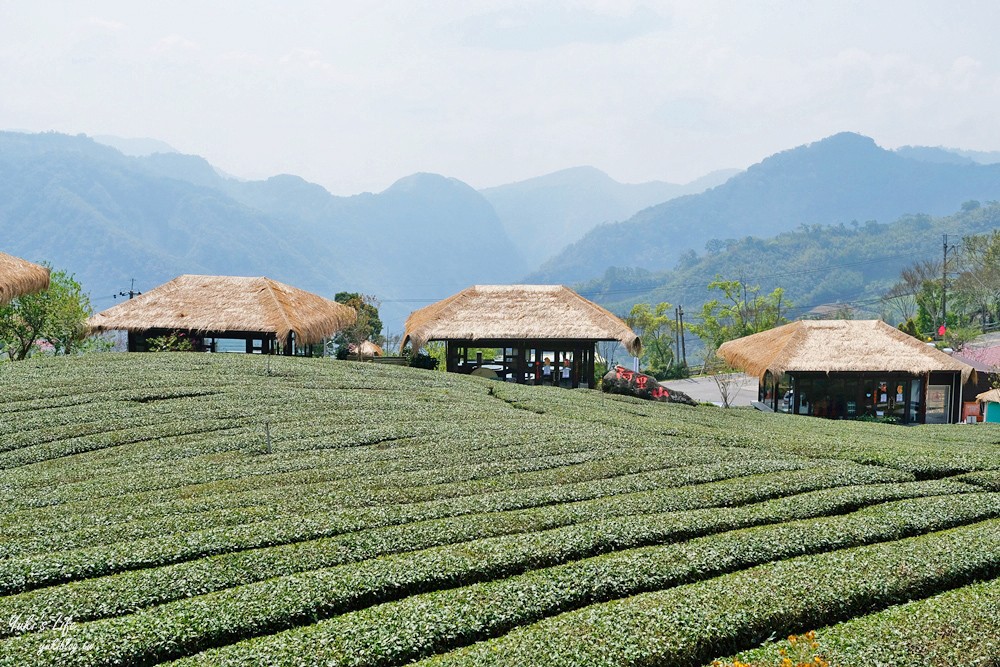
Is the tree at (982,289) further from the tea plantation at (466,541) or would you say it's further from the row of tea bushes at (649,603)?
the row of tea bushes at (649,603)

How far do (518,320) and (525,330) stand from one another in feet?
2.64

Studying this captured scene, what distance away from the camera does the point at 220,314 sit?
29.4 metres

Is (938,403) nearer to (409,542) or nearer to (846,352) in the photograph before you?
(846,352)

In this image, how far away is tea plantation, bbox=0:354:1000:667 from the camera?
768cm

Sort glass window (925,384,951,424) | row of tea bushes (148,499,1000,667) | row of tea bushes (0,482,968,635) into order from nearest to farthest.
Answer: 1. row of tea bushes (148,499,1000,667)
2. row of tea bushes (0,482,968,635)
3. glass window (925,384,951,424)

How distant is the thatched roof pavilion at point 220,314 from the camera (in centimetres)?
2880

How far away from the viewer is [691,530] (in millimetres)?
10703

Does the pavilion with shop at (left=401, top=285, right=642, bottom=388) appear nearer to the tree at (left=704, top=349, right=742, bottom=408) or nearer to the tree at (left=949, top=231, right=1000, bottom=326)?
the tree at (left=704, top=349, right=742, bottom=408)

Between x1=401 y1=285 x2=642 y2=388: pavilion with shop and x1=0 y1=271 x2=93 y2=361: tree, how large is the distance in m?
13.8

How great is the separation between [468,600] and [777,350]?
86.0 feet

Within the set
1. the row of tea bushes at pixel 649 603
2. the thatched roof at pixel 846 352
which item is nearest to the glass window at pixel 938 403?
the thatched roof at pixel 846 352

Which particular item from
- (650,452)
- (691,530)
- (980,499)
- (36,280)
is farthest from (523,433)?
(36,280)

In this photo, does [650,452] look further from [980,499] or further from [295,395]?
[295,395]

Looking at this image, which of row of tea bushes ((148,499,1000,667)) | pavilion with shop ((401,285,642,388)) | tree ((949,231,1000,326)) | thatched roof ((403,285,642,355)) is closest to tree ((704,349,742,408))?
pavilion with shop ((401,285,642,388))
